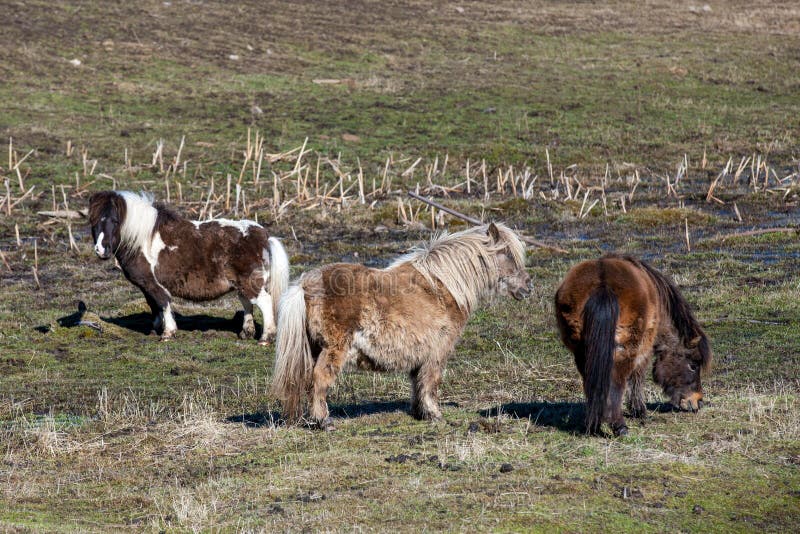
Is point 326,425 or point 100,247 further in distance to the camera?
point 100,247

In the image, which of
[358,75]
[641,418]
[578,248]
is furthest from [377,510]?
[358,75]

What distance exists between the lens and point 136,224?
1547 centimetres

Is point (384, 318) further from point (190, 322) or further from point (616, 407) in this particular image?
point (190, 322)

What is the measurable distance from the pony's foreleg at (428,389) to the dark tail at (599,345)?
1.60 m

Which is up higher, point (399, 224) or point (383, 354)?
point (383, 354)

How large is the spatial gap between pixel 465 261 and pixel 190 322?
8204 mm

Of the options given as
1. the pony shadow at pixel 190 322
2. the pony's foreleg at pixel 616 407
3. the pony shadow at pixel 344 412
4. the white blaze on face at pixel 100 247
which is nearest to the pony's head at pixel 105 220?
the white blaze on face at pixel 100 247

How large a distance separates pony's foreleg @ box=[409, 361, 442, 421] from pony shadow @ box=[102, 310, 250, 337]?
6.90 metres

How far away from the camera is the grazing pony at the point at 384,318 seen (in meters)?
9.13

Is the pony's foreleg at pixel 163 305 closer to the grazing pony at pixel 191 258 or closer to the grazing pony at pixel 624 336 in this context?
the grazing pony at pixel 191 258

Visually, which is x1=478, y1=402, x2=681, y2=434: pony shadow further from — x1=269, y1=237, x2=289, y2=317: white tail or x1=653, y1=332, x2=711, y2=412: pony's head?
x1=269, y1=237, x2=289, y2=317: white tail

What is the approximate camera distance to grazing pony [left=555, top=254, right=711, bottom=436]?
27.6 ft

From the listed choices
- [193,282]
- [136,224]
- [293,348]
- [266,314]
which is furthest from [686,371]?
[136,224]

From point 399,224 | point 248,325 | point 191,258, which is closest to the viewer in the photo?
point 191,258
